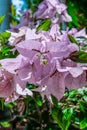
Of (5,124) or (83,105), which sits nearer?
(83,105)

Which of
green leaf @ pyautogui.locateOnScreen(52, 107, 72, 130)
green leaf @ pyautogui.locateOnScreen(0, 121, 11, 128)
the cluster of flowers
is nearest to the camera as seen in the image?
the cluster of flowers

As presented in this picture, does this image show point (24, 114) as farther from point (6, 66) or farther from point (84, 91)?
point (6, 66)

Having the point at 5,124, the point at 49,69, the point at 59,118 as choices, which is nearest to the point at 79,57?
the point at 49,69

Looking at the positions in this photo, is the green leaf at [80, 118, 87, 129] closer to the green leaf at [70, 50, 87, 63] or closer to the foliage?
the foliage

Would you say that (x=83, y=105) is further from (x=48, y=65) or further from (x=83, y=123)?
(x=48, y=65)

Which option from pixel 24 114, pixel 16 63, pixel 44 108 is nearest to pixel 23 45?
pixel 16 63

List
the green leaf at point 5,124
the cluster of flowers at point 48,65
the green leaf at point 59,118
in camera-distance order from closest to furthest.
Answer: the cluster of flowers at point 48,65
the green leaf at point 59,118
the green leaf at point 5,124

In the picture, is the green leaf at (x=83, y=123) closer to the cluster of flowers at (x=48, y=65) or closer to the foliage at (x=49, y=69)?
the foliage at (x=49, y=69)

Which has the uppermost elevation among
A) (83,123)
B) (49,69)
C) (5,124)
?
(49,69)

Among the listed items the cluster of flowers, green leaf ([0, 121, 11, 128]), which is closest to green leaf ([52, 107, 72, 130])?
the cluster of flowers

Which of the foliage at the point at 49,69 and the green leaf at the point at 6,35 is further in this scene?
the green leaf at the point at 6,35

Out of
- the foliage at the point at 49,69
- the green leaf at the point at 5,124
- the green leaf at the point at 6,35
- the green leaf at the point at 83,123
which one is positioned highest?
the green leaf at the point at 6,35

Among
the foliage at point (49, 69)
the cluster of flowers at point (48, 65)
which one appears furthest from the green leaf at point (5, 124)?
the cluster of flowers at point (48, 65)
